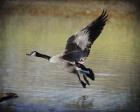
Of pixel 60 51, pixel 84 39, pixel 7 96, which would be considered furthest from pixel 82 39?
pixel 7 96

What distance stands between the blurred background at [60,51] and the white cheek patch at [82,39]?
0.15 ft

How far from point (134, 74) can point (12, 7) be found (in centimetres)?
91

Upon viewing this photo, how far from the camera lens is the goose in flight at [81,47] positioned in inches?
108

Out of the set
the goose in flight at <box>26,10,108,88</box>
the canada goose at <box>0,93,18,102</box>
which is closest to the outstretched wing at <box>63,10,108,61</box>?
the goose in flight at <box>26,10,108,88</box>

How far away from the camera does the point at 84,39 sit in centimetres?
278

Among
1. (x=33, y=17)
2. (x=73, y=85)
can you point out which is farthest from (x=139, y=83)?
(x=33, y=17)

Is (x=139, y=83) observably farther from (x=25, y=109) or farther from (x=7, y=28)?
(x=7, y=28)

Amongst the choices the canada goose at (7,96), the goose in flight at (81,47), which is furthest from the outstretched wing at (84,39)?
the canada goose at (7,96)

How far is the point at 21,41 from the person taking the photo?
2.78 metres

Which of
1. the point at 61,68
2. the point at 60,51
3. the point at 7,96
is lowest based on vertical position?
the point at 7,96

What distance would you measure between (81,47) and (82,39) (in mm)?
53

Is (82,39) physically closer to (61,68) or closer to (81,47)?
(81,47)

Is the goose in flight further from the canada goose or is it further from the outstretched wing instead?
the canada goose

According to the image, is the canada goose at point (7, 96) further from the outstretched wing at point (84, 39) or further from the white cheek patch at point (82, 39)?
the white cheek patch at point (82, 39)
